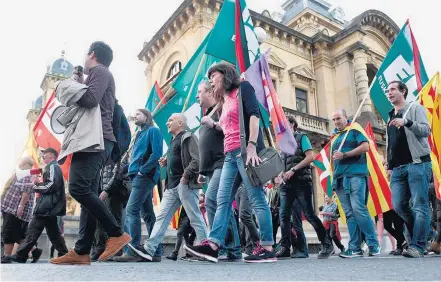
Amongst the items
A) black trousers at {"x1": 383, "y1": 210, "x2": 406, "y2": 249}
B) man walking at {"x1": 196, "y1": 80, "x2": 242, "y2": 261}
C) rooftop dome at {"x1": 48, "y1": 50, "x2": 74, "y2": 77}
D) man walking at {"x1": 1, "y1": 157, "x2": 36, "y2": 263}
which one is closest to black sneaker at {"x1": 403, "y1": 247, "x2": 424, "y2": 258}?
black trousers at {"x1": 383, "y1": 210, "x2": 406, "y2": 249}

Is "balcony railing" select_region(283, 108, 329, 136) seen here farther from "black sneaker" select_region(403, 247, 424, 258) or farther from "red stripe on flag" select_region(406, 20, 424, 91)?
"black sneaker" select_region(403, 247, 424, 258)

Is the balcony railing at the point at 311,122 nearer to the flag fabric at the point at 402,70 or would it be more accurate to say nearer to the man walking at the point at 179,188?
the flag fabric at the point at 402,70

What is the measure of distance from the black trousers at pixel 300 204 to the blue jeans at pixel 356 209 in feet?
1.31

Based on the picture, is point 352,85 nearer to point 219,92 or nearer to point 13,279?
point 219,92

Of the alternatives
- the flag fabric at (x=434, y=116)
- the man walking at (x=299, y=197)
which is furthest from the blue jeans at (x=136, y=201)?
the flag fabric at (x=434, y=116)

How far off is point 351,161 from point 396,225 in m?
1.87

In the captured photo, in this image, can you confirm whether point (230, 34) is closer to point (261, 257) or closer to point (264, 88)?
point (264, 88)

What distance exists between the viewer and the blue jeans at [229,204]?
3.66 m

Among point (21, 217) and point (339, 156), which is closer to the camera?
point (339, 156)

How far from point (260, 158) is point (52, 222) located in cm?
345

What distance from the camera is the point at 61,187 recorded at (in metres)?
5.66

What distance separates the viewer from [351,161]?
5.31 meters

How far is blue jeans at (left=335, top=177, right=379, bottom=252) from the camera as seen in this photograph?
5078mm

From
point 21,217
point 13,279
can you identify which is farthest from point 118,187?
point 13,279
